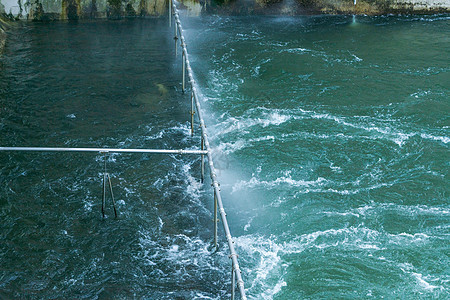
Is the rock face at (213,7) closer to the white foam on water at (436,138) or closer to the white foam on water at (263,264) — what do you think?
the white foam on water at (436,138)

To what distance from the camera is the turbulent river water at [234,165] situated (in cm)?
998

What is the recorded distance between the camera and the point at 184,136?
556 inches

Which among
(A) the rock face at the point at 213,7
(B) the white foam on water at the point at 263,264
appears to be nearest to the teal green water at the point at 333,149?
(B) the white foam on water at the point at 263,264

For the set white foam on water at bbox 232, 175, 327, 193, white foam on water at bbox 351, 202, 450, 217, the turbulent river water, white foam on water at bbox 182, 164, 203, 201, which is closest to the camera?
the turbulent river water

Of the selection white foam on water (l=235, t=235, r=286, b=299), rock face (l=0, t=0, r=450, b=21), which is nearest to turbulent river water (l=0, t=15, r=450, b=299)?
white foam on water (l=235, t=235, r=286, b=299)

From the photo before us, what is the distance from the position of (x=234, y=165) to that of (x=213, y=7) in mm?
11787

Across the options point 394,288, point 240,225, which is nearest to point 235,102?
point 240,225

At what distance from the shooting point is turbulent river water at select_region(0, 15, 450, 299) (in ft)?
32.8

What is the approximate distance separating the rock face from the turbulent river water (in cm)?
97

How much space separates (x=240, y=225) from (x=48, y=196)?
4164 mm

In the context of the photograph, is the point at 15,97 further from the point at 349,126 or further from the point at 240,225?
the point at 349,126

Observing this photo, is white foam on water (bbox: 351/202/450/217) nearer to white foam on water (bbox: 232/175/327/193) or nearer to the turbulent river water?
the turbulent river water

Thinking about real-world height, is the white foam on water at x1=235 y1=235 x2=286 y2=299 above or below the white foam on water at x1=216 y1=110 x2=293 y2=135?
below

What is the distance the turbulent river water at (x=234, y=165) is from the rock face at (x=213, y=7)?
97 cm
